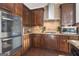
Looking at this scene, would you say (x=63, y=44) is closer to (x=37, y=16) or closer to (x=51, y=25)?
(x=51, y=25)

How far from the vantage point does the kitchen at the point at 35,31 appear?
1.10m

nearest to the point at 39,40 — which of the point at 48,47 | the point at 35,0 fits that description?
the point at 48,47

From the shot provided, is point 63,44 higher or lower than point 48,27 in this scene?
lower

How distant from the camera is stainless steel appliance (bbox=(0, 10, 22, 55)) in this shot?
3.51ft

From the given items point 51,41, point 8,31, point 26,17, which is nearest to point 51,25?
point 51,41

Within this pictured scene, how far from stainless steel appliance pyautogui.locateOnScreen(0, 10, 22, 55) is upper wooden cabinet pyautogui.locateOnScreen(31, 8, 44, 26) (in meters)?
0.17

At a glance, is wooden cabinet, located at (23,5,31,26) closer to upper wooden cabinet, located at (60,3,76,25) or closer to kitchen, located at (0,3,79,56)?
kitchen, located at (0,3,79,56)

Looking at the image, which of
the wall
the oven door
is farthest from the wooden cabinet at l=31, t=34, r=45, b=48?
the oven door

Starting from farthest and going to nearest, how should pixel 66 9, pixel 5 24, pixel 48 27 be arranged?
pixel 66 9, pixel 48 27, pixel 5 24

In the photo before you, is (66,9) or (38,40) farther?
(66,9)

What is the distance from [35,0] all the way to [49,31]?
0.44 m

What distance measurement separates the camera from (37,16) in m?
1.31

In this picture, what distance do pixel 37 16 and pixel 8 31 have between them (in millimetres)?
366

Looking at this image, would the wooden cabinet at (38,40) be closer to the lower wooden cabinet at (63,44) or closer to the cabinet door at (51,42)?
the cabinet door at (51,42)
